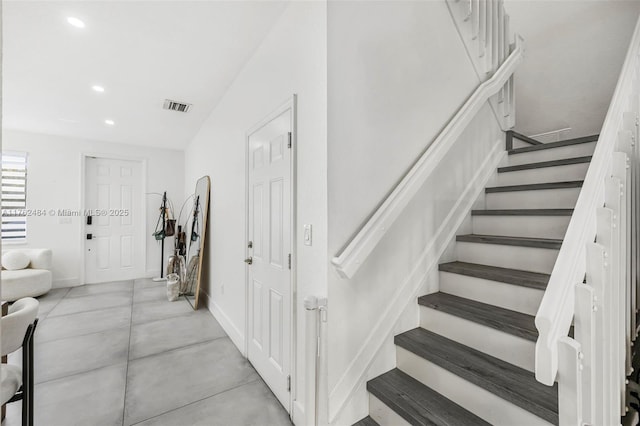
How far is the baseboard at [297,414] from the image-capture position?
1.79m

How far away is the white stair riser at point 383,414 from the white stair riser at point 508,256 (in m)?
1.16

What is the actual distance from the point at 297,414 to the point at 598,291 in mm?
1677

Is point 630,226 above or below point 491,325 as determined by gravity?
above

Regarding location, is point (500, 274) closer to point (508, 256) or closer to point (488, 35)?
point (508, 256)

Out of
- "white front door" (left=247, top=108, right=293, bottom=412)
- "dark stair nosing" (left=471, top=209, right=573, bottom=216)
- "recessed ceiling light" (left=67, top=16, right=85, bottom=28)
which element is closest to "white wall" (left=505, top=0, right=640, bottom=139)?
"dark stair nosing" (left=471, top=209, right=573, bottom=216)

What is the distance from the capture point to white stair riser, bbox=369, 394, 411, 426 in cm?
152

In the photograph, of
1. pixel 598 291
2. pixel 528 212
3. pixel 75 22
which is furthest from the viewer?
pixel 75 22

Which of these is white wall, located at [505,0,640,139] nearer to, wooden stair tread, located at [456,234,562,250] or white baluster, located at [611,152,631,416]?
wooden stair tread, located at [456,234,562,250]

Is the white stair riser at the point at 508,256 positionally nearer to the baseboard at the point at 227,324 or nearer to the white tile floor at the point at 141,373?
the white tile floor at the point at 141,373

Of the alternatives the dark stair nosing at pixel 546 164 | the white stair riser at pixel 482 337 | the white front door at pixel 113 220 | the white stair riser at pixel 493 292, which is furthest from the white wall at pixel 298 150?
the white front door at pixel 113 220

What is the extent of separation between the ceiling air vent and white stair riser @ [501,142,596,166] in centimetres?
362

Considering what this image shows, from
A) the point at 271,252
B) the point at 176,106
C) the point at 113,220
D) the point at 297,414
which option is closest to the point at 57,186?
the point at 113,220

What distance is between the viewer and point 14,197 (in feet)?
15.3

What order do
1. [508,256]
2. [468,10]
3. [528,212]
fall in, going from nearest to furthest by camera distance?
[508,256] < [528,212] < [468,10]
